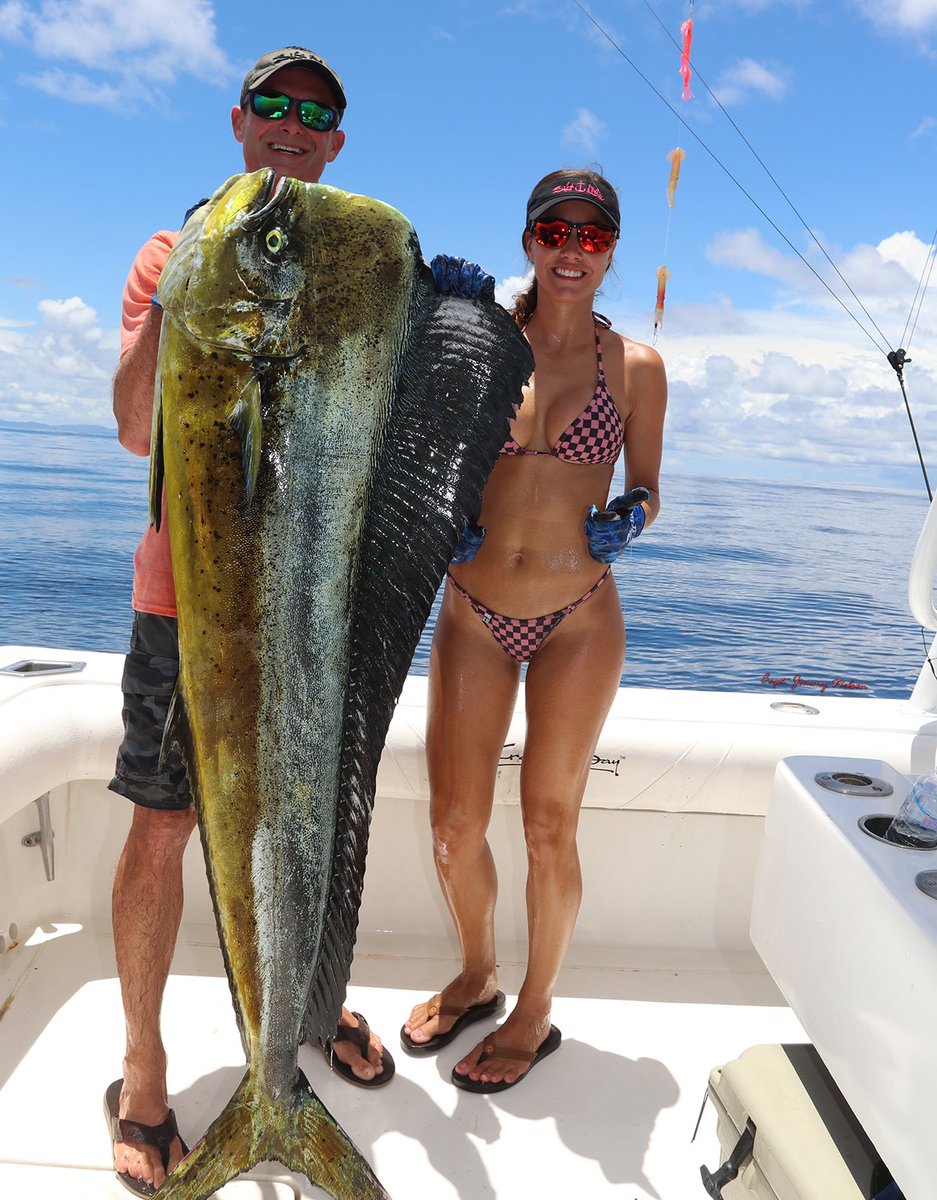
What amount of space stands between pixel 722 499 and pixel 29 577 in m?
35.9

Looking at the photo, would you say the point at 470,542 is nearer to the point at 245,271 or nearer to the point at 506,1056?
the point at 245,271

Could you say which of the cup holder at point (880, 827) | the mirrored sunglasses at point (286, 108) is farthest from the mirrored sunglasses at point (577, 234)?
the cup holder at point (880, 827)

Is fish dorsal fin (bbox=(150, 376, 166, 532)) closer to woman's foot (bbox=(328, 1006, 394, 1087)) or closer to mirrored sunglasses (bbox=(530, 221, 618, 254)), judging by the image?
mirrored sunglasses (bbox=(530, 221, 618, 254))

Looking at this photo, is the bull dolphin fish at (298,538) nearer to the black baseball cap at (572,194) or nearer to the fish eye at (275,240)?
the fish eye at (275,240)

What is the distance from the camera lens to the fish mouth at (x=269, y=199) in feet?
4.46

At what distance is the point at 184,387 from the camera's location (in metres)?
1.40

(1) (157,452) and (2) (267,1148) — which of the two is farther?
(2) (267,1148)

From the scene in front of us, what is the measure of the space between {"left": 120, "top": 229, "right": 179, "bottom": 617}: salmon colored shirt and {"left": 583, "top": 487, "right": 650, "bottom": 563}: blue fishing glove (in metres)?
1.02

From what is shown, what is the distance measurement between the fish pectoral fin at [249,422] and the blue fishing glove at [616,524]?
1167 mm

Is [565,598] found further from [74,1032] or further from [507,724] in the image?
[74,1032]

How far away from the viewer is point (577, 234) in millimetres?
2404

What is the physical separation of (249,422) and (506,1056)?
1.95m

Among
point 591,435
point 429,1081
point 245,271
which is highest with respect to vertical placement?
point 245,271

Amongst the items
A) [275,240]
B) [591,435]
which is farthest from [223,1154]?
[591,435]
